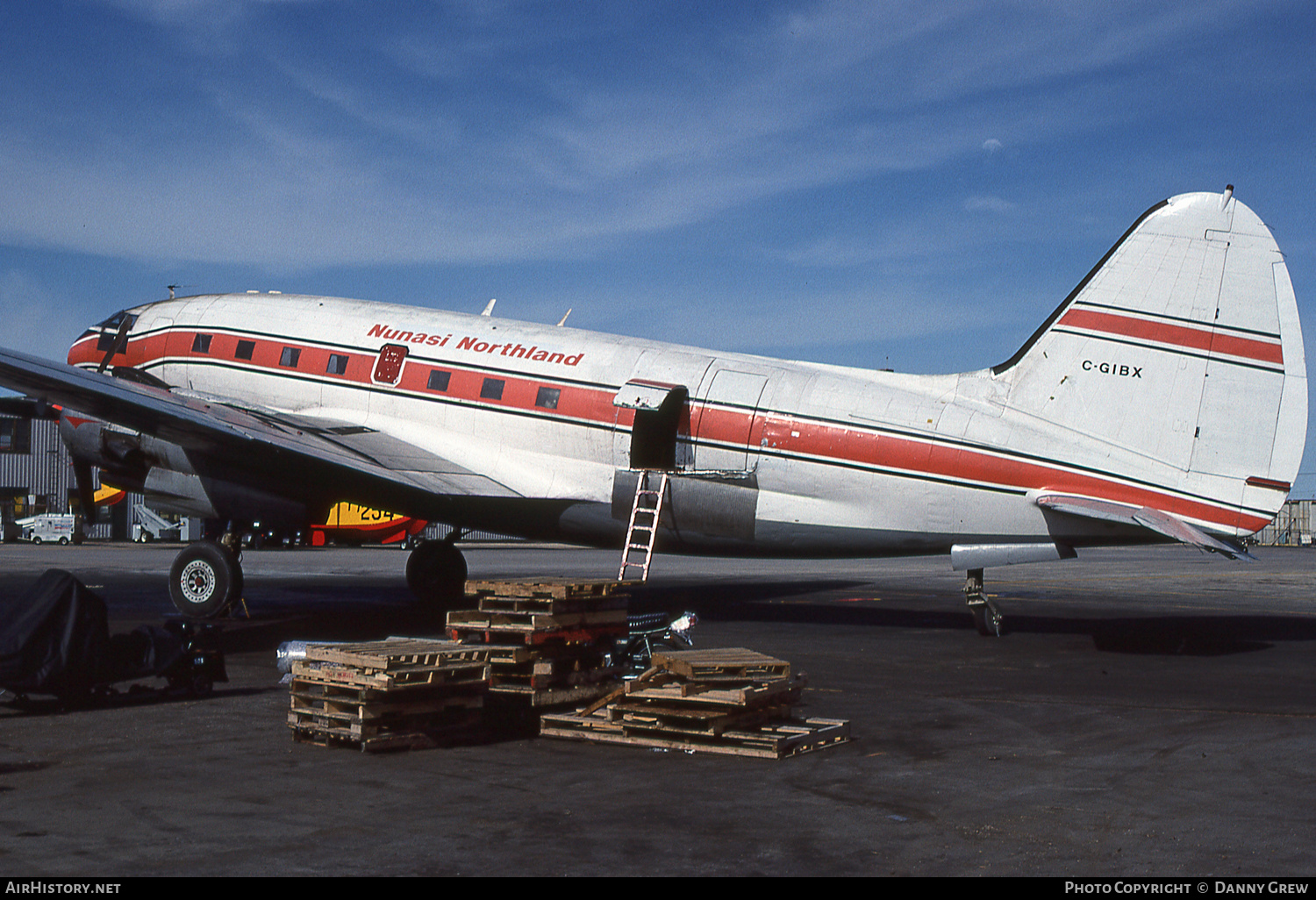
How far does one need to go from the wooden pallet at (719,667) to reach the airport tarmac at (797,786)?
85cm

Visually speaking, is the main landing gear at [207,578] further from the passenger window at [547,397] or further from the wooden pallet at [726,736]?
the wooden pallet at [726,736]

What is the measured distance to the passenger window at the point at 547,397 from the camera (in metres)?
20.0

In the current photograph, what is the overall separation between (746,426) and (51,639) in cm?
1085

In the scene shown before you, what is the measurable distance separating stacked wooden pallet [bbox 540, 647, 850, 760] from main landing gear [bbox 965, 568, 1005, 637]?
8.27m

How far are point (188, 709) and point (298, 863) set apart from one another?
631cm

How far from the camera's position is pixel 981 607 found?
1906 cm

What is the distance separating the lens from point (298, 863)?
269 inches

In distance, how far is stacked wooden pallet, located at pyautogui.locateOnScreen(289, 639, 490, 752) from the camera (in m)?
10.4

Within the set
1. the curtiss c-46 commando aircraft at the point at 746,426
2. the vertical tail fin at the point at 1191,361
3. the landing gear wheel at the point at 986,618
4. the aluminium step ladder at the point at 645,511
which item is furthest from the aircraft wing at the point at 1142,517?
the aluminium step ladder at the point at 645,511

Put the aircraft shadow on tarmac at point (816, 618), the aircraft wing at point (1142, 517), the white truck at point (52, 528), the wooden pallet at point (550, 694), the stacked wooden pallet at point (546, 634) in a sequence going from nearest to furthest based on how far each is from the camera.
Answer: the wooden pallet at point (550, 694) → the stacked wooden pallet at point (546, 634) → the aircraft wing at point (1142, 517) → the aircraft shadow on tarmac at point (816, 618) → the white truck at point (52, 528)

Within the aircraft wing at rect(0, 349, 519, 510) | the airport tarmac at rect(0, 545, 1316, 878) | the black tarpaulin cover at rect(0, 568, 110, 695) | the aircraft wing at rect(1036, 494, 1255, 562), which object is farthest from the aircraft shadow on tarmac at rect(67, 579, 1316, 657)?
the black tarpaulin cover at rect(0, 568, 110, 695)

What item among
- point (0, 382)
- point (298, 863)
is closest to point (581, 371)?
point (0, 382)
